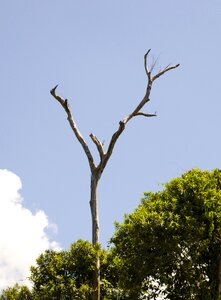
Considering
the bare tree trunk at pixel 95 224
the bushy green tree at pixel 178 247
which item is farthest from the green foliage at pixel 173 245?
the bare tree trunk at pixel 95 224

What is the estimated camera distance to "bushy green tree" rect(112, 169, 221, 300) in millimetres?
15953

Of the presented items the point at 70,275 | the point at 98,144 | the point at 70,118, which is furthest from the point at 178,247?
the point at 70,118

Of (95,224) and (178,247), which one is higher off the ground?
(95,224)

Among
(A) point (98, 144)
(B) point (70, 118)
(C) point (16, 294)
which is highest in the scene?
(B) point (70, 118)

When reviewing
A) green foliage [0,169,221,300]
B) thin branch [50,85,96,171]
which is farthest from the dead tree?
green foliage [0,169,221,300]

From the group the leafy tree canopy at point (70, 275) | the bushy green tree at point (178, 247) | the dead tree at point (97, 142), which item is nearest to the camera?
the bushy green tree at point (178, 247)

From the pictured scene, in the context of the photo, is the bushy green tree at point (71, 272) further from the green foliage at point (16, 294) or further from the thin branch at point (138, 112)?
the thin branch at point (138, 112)

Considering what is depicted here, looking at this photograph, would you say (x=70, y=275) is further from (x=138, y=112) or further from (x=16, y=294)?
(x=138, y=112)

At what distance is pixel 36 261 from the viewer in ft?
63.5

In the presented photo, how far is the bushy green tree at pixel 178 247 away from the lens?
16.0 metres

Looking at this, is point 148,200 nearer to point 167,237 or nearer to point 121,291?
point 167,237

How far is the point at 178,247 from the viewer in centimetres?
1592

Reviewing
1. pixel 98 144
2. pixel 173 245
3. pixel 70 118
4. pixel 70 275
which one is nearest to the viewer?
pixel 173 245

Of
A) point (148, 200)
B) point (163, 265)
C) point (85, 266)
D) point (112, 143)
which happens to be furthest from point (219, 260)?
point (112, 143)
